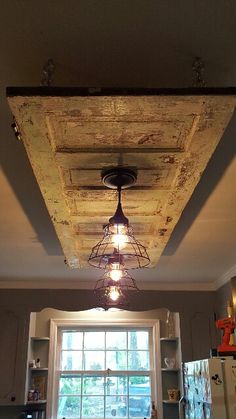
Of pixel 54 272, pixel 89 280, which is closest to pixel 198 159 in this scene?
pixel 54 272

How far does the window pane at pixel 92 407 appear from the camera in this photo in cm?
523

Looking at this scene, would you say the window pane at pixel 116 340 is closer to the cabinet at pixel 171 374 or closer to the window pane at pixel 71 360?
the window pane at pixel 71 360

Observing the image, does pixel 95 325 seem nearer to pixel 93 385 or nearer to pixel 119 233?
pixel 93 385

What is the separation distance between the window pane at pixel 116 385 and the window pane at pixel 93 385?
79mm

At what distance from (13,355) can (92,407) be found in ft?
4.17

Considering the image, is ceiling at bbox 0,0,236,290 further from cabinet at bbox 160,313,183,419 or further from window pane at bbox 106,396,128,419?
window pane at bbox 106,396,128,419

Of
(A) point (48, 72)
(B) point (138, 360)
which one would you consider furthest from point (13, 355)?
(A) point (48, 72)

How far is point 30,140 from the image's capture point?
1.55 m

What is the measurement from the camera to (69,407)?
527 cm

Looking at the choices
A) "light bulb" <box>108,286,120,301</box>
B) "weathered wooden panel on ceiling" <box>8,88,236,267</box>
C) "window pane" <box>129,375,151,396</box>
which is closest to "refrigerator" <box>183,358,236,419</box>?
"light bulb" <box>108,286,120,301</box>

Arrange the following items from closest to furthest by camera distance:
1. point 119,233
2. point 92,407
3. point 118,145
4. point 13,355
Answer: point 118,145 → point 119,233 → point 13,355 → point 92,407

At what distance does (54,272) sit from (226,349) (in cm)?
205

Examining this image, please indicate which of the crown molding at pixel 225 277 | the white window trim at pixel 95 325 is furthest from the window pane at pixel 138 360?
the crown molding at pixel 225 277

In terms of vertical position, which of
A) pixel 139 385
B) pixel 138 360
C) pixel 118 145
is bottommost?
pixel 139 385
